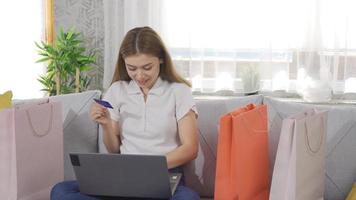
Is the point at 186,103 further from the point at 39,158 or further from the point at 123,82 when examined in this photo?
the point at 39,158

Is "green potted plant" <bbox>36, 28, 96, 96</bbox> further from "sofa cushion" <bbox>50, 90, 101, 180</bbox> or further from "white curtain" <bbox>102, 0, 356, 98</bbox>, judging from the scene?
"sofa cushion" <bbox>50, 90, 101, 180</bbox>

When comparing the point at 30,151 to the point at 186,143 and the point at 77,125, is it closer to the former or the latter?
the point at 77,125

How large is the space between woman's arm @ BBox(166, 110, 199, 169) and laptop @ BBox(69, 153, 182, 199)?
0.19 metres

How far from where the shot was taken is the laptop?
4.68 feet

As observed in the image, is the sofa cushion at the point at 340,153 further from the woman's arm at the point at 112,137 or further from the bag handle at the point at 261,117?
the woman's arm at the point at 112,137

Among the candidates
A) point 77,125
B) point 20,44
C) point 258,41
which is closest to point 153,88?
point 77,125

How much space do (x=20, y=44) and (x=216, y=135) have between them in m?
1.75

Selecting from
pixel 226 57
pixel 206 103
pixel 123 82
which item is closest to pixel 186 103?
pixel 206 103

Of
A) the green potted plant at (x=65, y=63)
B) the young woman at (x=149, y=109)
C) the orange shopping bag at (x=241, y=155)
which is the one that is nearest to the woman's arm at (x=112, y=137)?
the young woman at (x=149, y=109)

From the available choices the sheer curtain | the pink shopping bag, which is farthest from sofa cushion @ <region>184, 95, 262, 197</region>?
the sheer curtain

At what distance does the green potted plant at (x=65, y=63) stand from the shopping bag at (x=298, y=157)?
1676 millimetres

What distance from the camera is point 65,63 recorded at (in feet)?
9.24

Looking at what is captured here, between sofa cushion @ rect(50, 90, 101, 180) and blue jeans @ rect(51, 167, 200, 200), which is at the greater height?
sofa cushion @ rect(50, 90, 101, 180)

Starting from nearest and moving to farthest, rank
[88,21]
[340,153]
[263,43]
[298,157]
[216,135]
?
1. [298,157]
2. [340,153]
3. [216,135]
4. [263,43]
5. [88,21]
